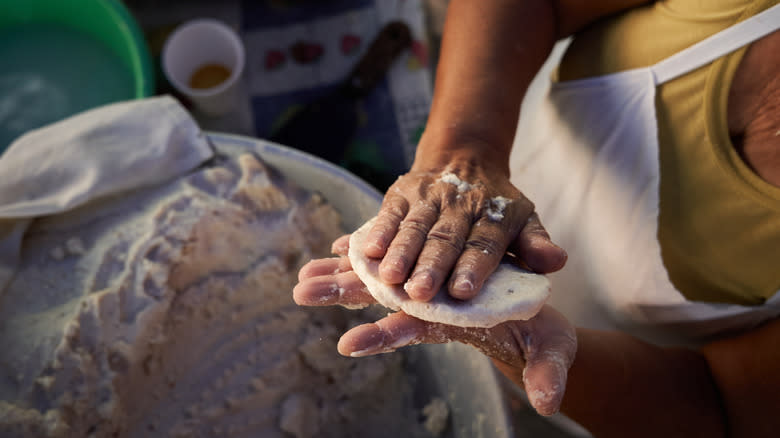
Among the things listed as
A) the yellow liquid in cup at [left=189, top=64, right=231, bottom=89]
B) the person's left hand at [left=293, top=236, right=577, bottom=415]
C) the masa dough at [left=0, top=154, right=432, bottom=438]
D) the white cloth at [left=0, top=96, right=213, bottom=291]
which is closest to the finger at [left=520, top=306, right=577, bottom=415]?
the person's left hand at [left=293, top=236, right=577, bottom=415]

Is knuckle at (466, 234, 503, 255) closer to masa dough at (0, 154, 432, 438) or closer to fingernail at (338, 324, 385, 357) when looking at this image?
fingernail at (338, 324, 385, 357)

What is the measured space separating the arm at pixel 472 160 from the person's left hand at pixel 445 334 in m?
0.07

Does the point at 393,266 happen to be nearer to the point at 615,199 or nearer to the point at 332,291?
the point at 332,291

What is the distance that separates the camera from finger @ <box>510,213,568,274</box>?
23.6 inches

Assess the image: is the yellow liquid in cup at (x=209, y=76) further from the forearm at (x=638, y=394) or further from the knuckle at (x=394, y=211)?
the forearm at (x=638, y=394)

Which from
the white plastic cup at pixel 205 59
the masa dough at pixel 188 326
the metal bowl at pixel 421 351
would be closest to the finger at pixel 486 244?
the metal bowl at pixel 421 351

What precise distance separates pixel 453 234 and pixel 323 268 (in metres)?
0.19

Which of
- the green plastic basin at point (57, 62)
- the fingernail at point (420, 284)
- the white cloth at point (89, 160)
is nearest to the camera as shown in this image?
the fingernail at point (420, 284)

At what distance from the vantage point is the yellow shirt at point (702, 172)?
667 mm

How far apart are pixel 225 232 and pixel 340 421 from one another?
1.54ft

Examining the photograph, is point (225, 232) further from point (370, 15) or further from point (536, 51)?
point (370, 15)

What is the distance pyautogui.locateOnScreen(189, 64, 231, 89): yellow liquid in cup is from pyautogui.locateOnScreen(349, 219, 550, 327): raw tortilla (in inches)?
47.9

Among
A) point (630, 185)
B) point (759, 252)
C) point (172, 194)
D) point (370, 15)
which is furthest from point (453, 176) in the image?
point (370, 15)

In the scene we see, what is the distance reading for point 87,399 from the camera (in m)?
0.83
